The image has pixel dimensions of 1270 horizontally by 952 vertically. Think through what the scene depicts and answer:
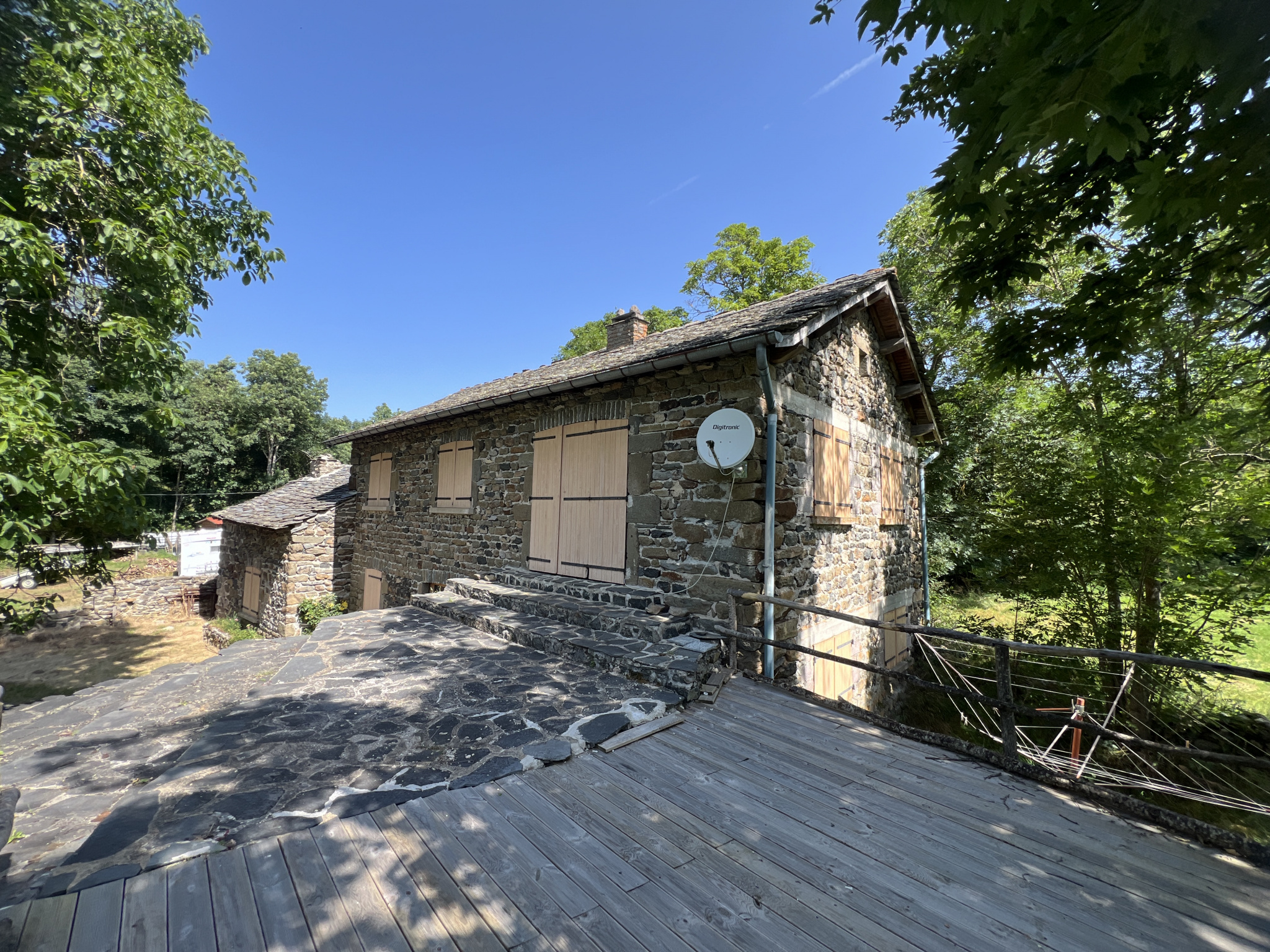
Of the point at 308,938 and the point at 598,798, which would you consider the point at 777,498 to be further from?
the point at 308,938

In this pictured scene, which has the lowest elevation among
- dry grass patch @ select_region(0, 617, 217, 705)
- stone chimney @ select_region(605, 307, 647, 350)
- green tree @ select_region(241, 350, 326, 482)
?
dry grass patch @ select_region(0, 617, 217, 705)

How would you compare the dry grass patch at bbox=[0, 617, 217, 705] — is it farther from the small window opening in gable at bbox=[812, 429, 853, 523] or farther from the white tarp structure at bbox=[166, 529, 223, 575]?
the small window opening in gable at bbox=[812, 429, 853, 523]

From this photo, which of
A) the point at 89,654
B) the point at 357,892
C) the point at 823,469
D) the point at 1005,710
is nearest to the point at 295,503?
the point at 89,654

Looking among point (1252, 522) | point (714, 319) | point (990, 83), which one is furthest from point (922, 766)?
point (1252, 522)

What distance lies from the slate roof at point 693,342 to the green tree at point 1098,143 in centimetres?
147

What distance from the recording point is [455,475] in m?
8.86

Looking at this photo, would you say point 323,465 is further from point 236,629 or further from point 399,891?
point 399,891

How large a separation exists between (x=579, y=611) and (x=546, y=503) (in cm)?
205

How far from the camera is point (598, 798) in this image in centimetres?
263

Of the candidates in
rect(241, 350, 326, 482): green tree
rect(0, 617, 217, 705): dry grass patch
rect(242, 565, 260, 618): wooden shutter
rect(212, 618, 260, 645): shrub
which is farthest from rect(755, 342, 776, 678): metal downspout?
rect(241, 350, 326, 482): green tree

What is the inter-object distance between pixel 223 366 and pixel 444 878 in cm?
3868

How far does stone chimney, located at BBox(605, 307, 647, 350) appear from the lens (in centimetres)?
931

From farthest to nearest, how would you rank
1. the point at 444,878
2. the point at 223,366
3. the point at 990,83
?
the point at 223,366 < the point at 990,83 < the point at 444,878

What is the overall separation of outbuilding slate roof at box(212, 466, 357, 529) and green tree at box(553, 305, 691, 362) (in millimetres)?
10736
